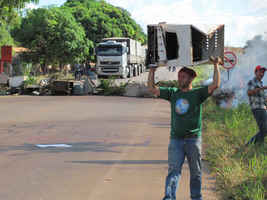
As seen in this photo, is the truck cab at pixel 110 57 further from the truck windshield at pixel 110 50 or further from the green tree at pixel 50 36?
the green tree at pixel 50 36

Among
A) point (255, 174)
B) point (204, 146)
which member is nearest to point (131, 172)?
point (255, 174)

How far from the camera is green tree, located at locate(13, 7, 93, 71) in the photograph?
1845 inches

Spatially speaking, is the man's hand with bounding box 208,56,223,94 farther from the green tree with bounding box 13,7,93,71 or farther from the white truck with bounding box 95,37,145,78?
the green tree with bounding box 13,7,93,71

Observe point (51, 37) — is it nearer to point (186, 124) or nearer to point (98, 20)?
point (98, 20)

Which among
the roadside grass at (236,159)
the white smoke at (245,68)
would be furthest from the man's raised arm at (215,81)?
the white smoke at (245,68)

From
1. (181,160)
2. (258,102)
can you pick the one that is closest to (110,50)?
(258,102)

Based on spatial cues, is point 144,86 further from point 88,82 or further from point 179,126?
point 179,126

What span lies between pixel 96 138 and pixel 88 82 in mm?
18289

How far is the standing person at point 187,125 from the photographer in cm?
550

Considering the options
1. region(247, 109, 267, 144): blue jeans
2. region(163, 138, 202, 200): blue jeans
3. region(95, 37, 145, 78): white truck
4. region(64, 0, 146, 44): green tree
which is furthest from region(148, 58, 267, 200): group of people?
region(64, 0, 146, 44): green tree

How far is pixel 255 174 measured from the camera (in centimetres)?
703

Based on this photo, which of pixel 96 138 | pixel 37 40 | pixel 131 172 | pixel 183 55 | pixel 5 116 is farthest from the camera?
pixel 37 40

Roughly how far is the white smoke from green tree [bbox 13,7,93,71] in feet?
97.1

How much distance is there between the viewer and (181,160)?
5.65m
